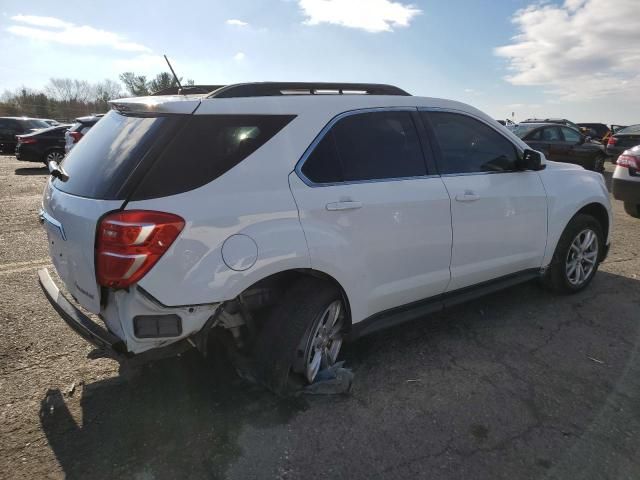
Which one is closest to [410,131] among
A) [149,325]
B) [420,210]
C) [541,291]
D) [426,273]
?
[420,210]

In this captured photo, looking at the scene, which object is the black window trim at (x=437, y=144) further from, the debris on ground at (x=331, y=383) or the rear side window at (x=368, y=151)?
the debris on ground at (x=331, y=383)

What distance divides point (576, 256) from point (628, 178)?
403cm

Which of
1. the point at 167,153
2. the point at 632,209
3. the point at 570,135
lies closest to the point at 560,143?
the point at 570,135

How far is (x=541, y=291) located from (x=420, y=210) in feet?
7.61

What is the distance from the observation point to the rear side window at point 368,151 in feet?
9.45

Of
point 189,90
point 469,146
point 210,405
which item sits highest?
point 189,90

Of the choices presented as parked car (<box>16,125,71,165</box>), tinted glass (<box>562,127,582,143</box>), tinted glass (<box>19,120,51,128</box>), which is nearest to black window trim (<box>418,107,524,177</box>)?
tinted glass (<box>562,127,582,143</box>)

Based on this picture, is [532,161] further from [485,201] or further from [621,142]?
[621,142]

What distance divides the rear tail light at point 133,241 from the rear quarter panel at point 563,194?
3242mm

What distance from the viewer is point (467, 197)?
3498 millimetres

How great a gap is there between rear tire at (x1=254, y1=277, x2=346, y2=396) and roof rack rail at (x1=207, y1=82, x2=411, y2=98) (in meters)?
1.13

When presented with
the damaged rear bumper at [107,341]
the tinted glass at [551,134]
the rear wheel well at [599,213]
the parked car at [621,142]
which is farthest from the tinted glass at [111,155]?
the parked car at [621,142]

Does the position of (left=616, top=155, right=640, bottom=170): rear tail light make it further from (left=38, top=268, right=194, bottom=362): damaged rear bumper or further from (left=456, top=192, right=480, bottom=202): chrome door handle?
(left=38, top=268, right=194, bottom=362): damaged rear bumper

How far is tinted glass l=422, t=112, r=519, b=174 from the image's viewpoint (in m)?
3.54
